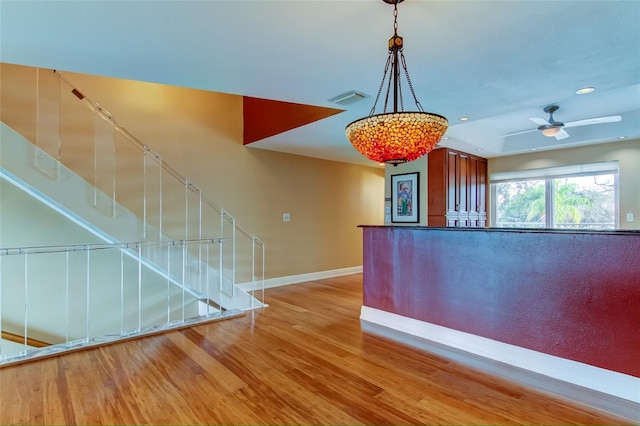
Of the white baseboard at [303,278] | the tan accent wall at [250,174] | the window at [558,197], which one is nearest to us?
the tan accent wall at [250,174]

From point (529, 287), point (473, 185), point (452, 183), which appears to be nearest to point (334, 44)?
point (529, 287)

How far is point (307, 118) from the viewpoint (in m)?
3.89

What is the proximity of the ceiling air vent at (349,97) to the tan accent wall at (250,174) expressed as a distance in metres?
2.56

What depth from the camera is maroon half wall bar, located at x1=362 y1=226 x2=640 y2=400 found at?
6.91 feet

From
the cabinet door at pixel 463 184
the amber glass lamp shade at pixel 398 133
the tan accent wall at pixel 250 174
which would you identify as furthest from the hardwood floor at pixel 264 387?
the cabinet door at pixel 463 184

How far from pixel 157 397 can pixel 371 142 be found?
2.12 meters

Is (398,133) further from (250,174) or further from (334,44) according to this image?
(250,174)

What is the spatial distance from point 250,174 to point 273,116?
1173 millimetres

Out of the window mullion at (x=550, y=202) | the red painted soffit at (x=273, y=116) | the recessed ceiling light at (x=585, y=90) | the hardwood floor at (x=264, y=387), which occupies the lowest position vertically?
the hardwood floor at (x=264, y=387)

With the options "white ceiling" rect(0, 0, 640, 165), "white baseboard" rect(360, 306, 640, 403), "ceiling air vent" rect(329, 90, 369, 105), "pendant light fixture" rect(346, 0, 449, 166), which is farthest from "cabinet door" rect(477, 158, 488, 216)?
"pendant light fixture" rect(346, 0, 449, 166)

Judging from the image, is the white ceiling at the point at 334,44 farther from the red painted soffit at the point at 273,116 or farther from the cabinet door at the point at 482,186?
the cabinet door at the point at 482,186

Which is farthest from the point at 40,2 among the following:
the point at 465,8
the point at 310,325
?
the point at 310,325

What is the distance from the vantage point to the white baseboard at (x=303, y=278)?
5.36 meters

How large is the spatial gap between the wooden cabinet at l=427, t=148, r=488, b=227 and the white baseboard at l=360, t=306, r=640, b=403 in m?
2.43
